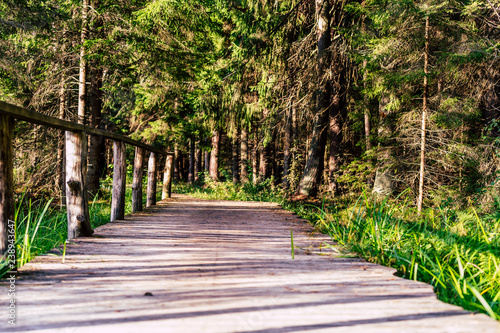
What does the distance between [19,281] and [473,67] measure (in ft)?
39.3

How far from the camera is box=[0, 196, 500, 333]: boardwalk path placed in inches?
69.7

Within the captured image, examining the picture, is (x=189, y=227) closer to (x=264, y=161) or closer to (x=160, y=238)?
(x=160, y=238)

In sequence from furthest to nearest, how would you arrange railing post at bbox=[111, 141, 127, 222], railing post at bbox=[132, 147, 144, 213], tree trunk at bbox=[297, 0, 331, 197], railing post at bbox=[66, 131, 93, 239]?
tree trunk at bbox=[297, 0, 331, 197], railing post at bbox=[132, 147, 144, 213], railing post at bbox=[111, 141, 127, 222], railing post at bbox=[66, 131, 93, 239]

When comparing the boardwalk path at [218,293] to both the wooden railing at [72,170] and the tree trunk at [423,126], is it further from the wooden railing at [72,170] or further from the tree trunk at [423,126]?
the tree trunk at [423,126]

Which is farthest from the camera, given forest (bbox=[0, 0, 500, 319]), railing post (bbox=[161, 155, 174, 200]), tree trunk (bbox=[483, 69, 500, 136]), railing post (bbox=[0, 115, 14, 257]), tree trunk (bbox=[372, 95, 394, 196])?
tree trunk (bbox=[483, 69, 500, 136])

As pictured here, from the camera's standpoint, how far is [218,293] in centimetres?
223

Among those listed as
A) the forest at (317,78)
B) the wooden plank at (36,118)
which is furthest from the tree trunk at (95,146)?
the wooden plank at (36,118)

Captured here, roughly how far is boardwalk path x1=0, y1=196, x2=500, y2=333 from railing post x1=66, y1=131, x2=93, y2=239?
0.23 m

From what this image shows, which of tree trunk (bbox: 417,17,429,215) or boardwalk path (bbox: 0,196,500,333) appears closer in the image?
boardwalk path (bbox: 0,196,500,333)

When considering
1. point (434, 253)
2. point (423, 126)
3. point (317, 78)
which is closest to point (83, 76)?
point (317, 78)

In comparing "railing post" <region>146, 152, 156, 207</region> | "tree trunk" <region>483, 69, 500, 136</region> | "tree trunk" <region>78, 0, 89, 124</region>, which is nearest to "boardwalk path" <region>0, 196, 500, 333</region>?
"railing post" <region>146, 152, 156, 207</region>

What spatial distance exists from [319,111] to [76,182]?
8.17m

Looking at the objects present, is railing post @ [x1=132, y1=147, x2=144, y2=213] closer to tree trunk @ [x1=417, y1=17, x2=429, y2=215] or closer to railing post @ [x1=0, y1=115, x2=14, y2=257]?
railing post @ [x1=0, y1=115, x2=14, y2=257]

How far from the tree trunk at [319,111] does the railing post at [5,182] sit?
8585 millimetres
